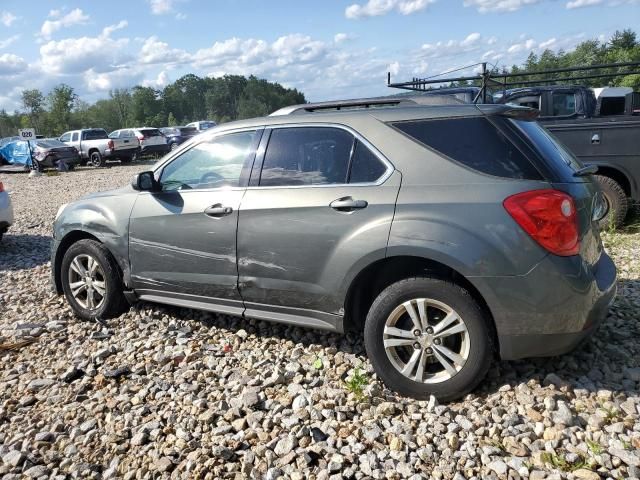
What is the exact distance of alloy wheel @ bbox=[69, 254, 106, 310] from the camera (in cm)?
480

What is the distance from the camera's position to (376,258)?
330cm

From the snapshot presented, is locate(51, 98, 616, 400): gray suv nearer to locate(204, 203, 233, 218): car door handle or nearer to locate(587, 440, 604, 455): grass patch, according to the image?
locate(204, 203, 233, 218): car door handle

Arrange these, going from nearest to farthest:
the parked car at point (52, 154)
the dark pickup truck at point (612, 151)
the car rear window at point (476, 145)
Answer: the car rear window at point (476, 145)
the dark pickup truck at point (612, 151)
the parked car at point (52, 154)

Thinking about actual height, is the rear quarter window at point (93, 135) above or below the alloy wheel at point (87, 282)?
above

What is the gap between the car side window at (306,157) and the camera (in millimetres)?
3602

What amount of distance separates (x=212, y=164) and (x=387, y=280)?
168 cm

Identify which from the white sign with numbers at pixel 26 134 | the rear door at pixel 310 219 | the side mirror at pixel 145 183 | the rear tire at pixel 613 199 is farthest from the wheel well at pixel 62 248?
the white sign with numbers at pixel 26 134

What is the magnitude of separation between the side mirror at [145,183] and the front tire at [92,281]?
0.78 meters

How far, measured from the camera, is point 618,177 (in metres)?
7.30

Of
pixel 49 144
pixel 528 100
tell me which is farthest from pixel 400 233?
pixel 49 144

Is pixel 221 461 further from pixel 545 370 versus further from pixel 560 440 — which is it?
pixel 545 370

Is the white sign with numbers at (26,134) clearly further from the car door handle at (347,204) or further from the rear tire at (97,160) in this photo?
the car door handle at (347,204)

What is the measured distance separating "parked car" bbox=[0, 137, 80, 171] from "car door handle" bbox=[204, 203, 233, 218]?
73.7 feet

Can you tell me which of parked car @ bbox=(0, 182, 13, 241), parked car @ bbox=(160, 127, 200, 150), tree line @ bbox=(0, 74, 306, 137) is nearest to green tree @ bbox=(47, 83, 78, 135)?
tree line @ bbox=(0, 74, 306, 137)
